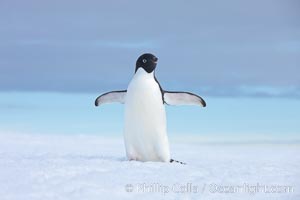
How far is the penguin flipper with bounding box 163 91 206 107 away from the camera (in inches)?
325

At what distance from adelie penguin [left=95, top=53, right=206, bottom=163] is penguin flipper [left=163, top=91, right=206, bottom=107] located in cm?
26

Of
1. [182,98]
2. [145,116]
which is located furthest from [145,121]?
[182,98]

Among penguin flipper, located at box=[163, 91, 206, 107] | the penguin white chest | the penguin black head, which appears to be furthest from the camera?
penguin flipper, located at box=[163, 91, 206, 107]

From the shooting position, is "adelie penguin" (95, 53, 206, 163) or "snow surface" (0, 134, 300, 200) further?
"adelie penguin" (95, 53, 206, 163)

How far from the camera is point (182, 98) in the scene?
8.43 m

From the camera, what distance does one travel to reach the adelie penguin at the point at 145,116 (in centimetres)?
768

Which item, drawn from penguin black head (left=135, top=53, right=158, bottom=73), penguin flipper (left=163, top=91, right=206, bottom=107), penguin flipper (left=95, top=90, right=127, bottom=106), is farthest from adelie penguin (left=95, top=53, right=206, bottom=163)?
penguin flipper (left=95, top=90, right=127, bottom=106)

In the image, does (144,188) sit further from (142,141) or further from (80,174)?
(142,141)

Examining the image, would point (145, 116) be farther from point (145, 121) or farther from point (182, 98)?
point (182, 98)

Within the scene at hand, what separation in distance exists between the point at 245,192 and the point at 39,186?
2.08 meters

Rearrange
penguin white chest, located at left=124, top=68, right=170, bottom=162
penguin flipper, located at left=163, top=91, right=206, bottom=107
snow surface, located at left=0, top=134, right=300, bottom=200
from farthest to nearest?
penguin flipper, located at left=163, top=91, right=206, bottom=107
penguin white chest, located at left=124, top=68, right=170, bottom=162
snow surface, located at left=0, top=134, right=300, bottom=200

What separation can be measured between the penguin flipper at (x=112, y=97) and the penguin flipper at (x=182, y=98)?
69cm

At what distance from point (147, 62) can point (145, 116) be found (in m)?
0.82

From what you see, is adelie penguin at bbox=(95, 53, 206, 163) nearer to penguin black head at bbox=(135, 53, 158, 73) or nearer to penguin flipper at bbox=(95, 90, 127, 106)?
penguin black head at bbox=(135, 53, 158, 73)
